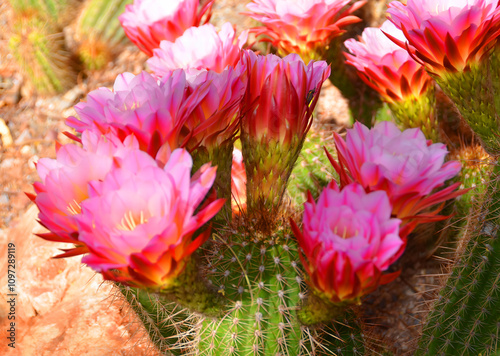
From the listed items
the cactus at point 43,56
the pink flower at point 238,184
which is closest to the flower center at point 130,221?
the pink flower at point 238,184

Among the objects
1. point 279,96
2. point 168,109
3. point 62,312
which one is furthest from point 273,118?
point 62,312

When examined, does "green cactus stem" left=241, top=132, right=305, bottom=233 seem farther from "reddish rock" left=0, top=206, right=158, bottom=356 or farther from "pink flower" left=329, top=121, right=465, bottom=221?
"reddish rock" left=0, top=206, right=158, bottom=356

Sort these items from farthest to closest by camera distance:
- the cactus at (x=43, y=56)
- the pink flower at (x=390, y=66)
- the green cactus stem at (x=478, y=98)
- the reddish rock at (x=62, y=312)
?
the cactus at (x=43, y=56) < the reddish rock at (x=62, y=312) < the pink flower at (x=390, y=66) < the green cactus stem at (x=478, y=98)

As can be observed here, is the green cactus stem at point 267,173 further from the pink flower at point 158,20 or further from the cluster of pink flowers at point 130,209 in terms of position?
the pink flower at point 158,20

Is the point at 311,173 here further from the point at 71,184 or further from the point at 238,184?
the point at 71,184

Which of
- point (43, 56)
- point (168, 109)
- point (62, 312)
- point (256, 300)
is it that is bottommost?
point (62, 312)

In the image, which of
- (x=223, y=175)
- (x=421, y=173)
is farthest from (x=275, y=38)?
(x=421, y=173)
